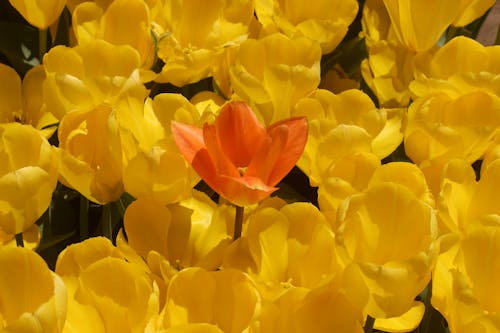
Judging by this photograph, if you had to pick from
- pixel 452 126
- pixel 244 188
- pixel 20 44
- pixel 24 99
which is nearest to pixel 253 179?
pixel 244 188

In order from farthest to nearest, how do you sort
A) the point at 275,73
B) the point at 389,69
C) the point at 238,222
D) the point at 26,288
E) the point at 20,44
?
the point at 20,44
the point at 389,69
the point at 275,73
the point at 238,222
the point at 26,288

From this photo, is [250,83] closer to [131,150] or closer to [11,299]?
[131,150]

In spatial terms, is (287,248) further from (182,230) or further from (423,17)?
(423,17)

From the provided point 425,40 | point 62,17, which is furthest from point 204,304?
point 62,17

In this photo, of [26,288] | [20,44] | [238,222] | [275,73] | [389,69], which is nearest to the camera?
[26,288]

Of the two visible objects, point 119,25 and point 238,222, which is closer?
point 238,222

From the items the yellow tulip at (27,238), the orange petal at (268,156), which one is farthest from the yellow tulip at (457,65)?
the yellow tulip at (27,238)

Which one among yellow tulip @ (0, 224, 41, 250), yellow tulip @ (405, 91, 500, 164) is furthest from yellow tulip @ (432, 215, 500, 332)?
yellow tulip @ (0, 224, 41, 250)

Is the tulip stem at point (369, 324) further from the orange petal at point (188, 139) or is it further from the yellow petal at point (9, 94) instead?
the yellow petal at point (9, 94)
